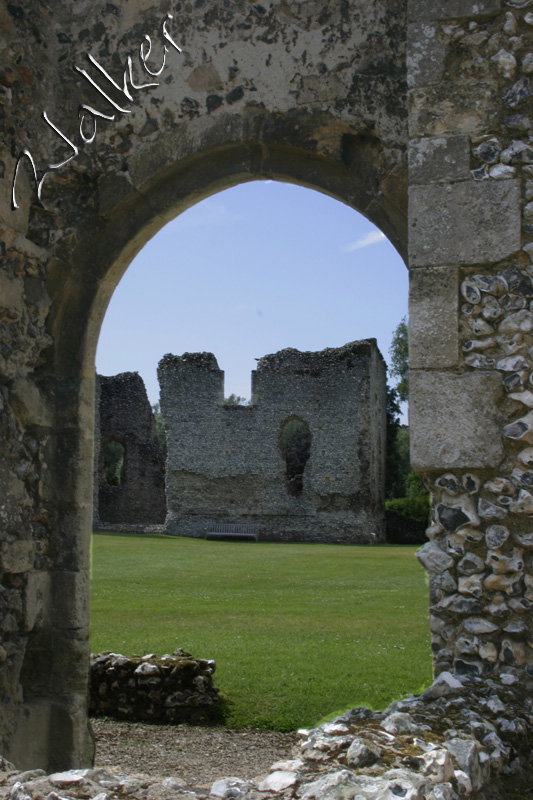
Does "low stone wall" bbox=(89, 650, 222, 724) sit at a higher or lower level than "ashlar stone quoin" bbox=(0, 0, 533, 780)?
lower

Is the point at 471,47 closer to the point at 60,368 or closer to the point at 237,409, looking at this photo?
the point at 60,368

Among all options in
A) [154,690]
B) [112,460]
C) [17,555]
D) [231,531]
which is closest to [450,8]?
[17,555]

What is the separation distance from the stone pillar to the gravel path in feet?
6.24

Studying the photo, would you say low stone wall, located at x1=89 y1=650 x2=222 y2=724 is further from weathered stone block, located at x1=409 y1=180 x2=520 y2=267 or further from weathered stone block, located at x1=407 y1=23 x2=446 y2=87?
weathered stone block, located at x1=407 y1=23 x2=446 y2=87

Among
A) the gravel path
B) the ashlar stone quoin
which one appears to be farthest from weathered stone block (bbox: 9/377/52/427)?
the gravel path

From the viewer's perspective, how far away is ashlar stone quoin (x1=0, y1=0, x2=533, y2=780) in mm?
2898

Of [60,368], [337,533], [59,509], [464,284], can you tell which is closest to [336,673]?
[59,509]

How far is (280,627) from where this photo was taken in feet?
26.4

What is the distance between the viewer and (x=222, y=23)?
13.1 ft

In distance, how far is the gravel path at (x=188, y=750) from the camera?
4.30 m

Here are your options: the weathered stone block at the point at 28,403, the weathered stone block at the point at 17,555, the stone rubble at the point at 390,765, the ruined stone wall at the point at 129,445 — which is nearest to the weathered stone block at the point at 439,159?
the stone rubble at the point at 390,765

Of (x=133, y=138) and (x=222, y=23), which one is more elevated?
(x=222, y=23)

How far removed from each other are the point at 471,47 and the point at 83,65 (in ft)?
7.03

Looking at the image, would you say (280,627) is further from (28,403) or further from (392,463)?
(392,463)
